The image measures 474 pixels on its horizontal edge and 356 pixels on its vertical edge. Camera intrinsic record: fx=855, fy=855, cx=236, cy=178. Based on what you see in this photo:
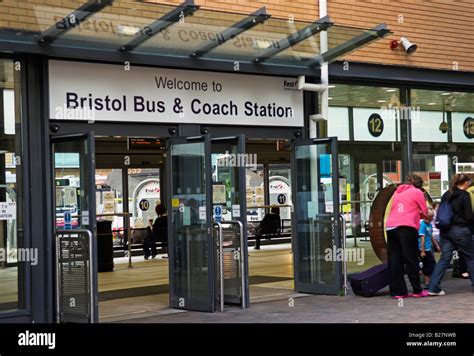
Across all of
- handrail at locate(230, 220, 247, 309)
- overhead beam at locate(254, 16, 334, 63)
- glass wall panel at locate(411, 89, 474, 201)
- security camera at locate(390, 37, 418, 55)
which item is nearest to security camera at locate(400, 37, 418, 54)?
security camera at locate(390, 37, 418, 55)

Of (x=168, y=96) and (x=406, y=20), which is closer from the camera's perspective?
(x=168, y=96)

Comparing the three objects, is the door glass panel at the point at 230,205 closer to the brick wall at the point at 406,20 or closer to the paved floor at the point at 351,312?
the paved floor at the point at 351,312

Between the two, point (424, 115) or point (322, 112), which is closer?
point (322, 112)

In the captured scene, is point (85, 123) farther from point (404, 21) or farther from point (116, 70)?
point (404, 21)

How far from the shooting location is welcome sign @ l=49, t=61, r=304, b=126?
10.4 m

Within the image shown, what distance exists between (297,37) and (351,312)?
147 inches

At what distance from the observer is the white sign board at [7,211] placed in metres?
9.85

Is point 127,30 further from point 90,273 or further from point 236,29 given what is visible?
point 90,273

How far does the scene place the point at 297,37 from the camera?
11.5m

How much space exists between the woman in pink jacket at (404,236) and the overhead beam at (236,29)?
9.61ft

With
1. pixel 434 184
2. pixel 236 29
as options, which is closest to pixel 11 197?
pixel 236 29

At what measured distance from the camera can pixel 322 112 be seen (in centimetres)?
1283
